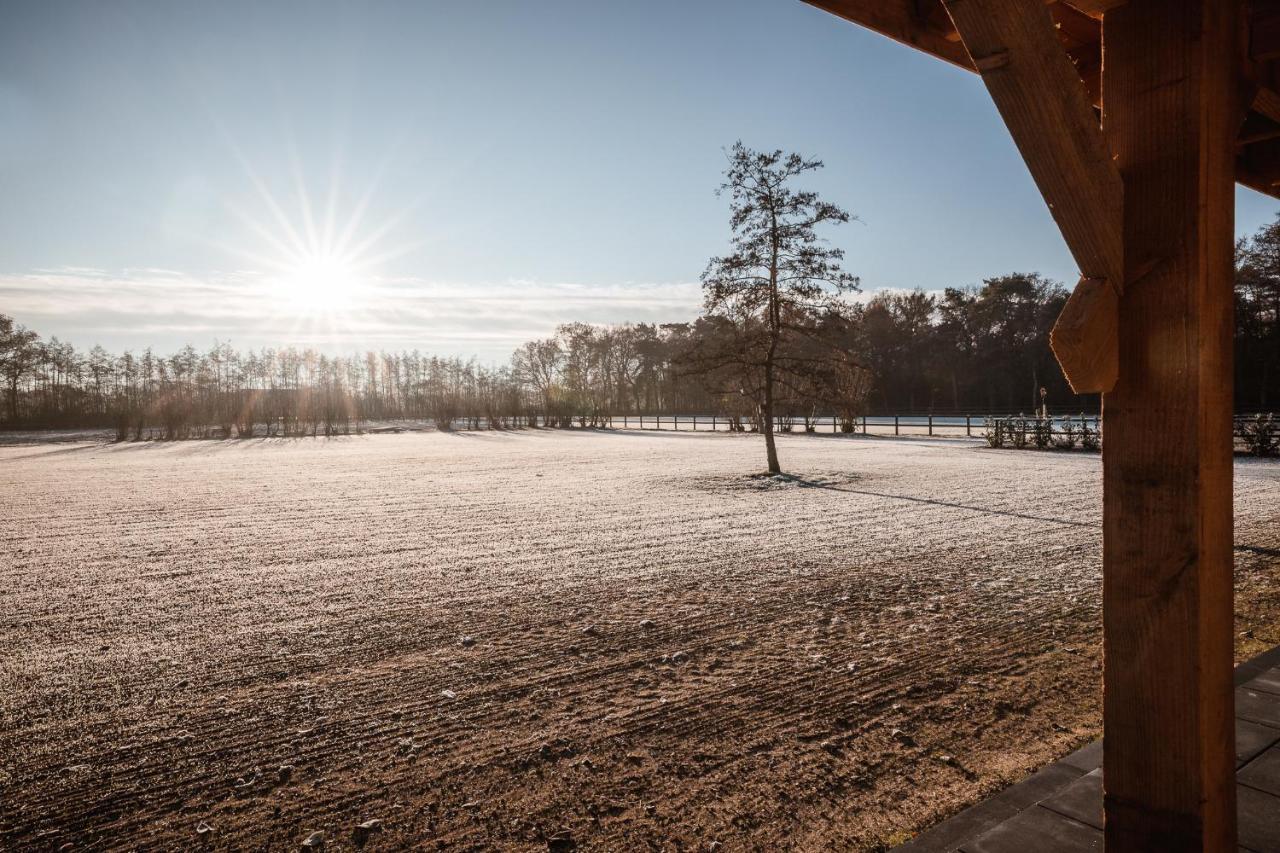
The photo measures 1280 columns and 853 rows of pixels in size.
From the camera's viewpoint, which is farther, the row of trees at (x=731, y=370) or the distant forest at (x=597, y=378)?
the distant forest at (x=597, y=378)

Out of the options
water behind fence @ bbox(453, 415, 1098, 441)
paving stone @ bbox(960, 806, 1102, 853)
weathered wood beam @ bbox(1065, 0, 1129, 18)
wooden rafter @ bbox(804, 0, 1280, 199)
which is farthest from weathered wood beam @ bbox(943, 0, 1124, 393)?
water behind fence @ bbox(453, 415, 1098, 441)

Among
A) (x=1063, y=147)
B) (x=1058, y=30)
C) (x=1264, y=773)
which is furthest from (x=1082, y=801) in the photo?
(x=1058, y=30)

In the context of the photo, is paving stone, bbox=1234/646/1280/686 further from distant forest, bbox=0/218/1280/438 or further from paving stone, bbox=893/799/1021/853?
distant forest, bbox=0/218/1280/438

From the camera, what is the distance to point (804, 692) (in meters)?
3.48

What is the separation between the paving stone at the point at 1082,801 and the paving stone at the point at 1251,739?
0.57 m

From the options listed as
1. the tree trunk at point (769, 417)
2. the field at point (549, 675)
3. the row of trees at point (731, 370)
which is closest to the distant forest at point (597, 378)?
the row of trees at point (731, 370)

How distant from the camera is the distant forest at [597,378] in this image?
39531 mm

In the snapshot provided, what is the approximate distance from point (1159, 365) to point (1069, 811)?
1584 mm

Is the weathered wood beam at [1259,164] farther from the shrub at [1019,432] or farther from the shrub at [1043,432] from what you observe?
the shrub at [1019,432]

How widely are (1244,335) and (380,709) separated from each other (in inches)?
2083

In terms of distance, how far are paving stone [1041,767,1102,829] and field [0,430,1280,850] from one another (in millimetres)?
313

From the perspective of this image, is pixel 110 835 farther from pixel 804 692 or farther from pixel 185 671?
pixel 804 692

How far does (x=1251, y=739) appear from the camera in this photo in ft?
8.48

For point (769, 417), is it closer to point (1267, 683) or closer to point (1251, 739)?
point (1267, 683)
